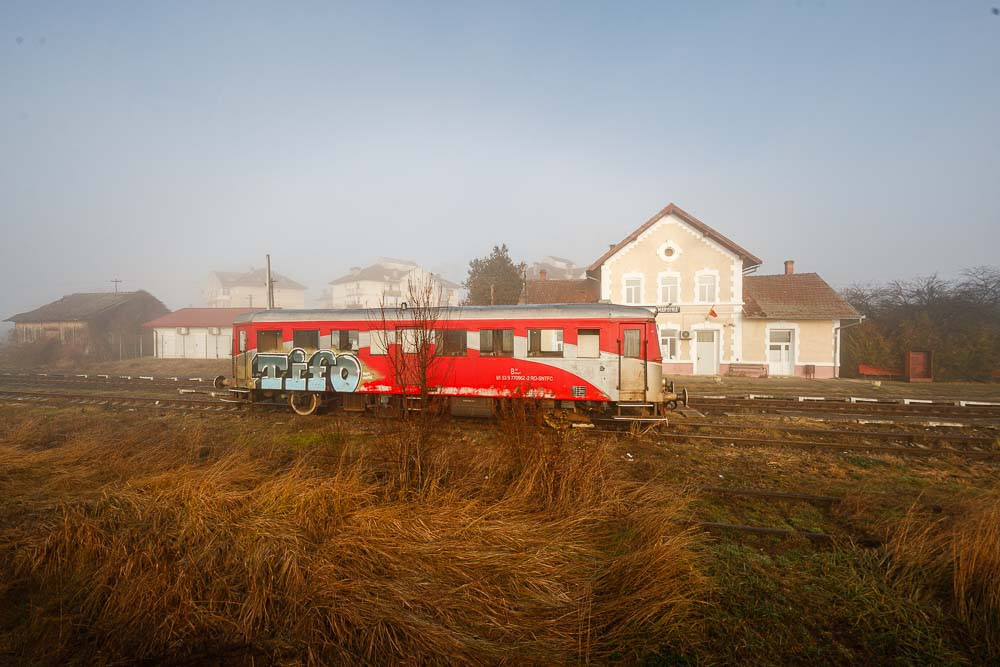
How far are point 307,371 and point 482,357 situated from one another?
219 inches

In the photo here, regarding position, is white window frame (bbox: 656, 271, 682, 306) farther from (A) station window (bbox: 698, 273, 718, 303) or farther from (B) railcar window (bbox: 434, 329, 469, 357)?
(B) railcar window (bbox: 434, 329, 469, 357)

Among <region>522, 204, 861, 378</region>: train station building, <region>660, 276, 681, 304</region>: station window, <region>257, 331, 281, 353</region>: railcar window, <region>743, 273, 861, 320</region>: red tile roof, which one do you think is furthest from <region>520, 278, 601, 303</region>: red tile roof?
<region>257, 331, 281, 353</region>: railcar window

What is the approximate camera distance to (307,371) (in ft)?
43.7

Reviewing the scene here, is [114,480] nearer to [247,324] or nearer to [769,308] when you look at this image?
[247,324]

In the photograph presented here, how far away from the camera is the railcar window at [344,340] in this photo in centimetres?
1284

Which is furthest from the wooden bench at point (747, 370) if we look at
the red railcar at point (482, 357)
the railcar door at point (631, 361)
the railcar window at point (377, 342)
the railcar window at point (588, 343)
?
the railcar window at point (377, 342)

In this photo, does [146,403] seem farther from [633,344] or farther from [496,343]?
[633,344]

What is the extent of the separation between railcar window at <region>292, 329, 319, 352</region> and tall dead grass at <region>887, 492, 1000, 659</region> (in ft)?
43.1

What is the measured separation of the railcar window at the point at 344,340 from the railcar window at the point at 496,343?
12.6ft

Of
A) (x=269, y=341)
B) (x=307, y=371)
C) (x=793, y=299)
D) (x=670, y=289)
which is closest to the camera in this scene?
(x=307, y=371)

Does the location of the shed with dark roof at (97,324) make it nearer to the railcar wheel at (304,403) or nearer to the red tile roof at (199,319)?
the red tile roof at (199,319)

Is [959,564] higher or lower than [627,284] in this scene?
lower

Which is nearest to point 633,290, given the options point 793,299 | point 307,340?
point 793,299

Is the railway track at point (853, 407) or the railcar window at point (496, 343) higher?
the railcar window at point (496, 343)
